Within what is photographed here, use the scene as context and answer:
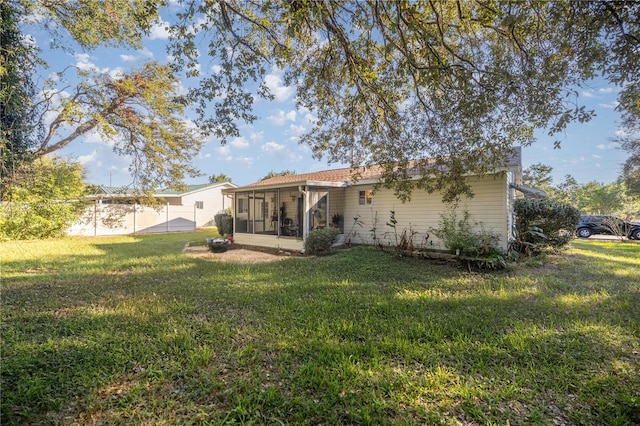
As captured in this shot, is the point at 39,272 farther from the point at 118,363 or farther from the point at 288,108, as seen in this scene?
the point at 288,108

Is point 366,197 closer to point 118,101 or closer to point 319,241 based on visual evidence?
point 319,241

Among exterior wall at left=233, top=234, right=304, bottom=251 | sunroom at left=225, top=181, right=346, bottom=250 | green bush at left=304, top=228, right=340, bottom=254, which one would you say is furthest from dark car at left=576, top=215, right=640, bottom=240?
exterior wall at left=233, top=234, right=304, bottom=251

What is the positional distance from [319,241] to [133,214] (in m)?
15.0

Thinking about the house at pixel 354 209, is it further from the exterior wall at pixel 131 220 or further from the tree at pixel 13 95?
the exterior wall at pixel 131 220

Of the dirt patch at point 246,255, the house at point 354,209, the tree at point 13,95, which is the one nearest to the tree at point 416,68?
the tree at point 13,95

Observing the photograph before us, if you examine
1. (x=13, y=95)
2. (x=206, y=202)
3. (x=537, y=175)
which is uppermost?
(x=537, y=175)

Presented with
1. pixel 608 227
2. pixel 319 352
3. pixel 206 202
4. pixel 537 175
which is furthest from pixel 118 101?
pixel 537 175

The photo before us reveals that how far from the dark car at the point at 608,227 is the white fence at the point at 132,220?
24179 millimetres

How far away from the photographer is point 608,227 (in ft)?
56.1

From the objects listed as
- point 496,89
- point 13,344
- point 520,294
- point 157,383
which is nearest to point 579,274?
point 520,294

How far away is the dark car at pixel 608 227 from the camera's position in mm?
16078

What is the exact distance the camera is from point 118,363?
3.03m

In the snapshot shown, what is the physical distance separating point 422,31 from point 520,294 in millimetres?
4892

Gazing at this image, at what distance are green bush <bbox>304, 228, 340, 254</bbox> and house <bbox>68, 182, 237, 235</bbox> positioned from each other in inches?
270
